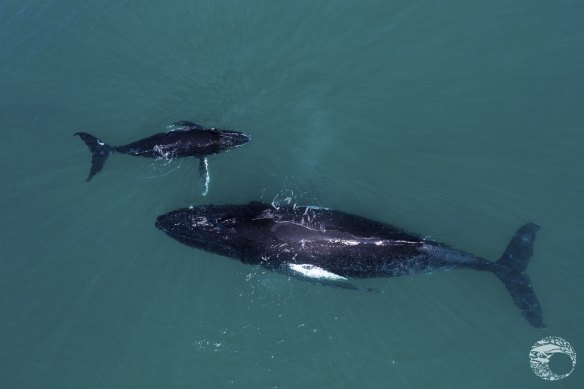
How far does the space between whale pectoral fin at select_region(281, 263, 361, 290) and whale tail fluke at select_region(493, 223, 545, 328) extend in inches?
162

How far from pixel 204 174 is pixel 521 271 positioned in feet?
31.6

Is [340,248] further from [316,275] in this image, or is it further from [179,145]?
[179,145]

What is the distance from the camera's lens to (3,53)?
63.4 ft

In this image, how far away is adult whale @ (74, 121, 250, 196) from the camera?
631 inches

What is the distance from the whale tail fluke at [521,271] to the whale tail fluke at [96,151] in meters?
12.2

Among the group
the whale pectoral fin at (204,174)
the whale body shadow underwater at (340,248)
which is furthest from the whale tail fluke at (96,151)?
the whale body shadow underwater at (340,248)

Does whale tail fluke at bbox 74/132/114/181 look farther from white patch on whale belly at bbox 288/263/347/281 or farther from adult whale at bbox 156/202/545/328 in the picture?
white patch on whale belly at bbox 288/263/347/281

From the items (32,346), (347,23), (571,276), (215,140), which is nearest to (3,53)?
(215,140)

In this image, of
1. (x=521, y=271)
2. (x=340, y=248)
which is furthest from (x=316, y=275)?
(x=521, y=271)

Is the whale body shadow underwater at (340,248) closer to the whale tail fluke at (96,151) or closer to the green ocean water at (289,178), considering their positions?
the green ocean water at (289,178)

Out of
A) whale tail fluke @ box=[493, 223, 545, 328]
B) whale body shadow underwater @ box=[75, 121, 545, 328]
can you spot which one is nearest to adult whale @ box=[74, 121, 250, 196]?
whale body shadow underwater @ box=[75, 121, 545, 328]

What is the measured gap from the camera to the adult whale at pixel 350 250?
14.0 metres

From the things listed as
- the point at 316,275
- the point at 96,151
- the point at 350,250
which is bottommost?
the point at 316,275

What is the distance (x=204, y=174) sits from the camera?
1600cm
